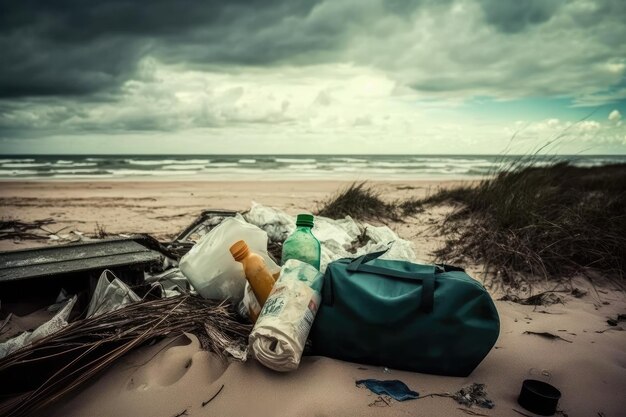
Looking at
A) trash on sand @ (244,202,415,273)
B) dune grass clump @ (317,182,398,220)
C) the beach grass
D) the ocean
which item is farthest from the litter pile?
the ocean

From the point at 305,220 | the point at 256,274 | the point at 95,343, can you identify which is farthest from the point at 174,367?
the point at 305,220

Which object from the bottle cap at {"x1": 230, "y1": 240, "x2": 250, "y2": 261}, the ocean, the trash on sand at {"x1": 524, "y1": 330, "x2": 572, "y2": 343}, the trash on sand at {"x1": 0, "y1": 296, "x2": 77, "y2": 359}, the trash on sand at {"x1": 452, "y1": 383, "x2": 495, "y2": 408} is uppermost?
the bottle cap at {"x1": 230, "y1": 240, "x2": 250, "y2": 261}

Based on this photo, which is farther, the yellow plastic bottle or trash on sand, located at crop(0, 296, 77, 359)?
the yellow plastic bottle

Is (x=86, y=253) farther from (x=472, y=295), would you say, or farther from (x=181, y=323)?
(x=472, y=295)

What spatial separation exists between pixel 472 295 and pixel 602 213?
2.76 metres

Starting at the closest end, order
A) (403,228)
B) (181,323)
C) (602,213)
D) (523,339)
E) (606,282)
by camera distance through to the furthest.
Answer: (181,323) < (523,339) < (606,282) < (602,213) < (403,228)

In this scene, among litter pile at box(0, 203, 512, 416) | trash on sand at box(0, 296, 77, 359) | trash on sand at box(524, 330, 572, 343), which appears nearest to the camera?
litter pile at box(0, 203, 512, 416)

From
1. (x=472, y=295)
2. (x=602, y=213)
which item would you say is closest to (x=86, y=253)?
(x=472, y=295)

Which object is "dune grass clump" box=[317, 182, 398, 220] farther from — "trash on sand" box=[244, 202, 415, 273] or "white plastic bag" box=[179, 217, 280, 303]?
"white plastic bag" box=[179, 217, 280, 303]

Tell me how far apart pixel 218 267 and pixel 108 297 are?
2.01 ft

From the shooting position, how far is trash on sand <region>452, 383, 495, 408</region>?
60.7 inches

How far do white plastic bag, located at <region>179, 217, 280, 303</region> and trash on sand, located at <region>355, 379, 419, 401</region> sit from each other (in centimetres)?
83

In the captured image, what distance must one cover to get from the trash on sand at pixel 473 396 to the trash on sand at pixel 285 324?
711mm

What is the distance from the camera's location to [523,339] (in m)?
2.07
